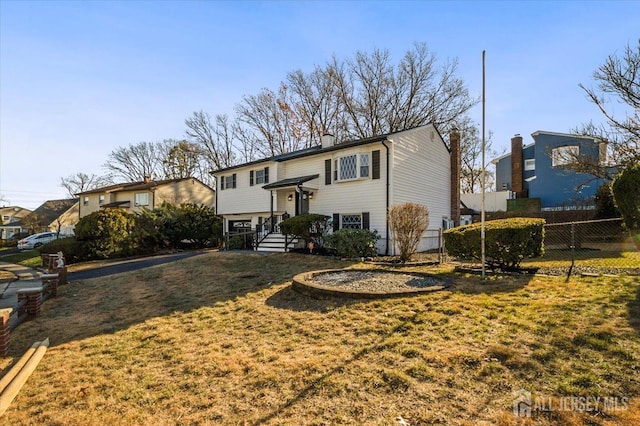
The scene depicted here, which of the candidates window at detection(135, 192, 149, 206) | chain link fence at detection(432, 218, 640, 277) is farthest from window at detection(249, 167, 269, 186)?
window at detection(135, 192, 149, 206)

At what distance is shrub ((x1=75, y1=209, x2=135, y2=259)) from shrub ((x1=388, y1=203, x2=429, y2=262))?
17.1 meters

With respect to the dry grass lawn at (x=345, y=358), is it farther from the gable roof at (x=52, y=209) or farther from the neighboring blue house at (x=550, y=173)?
the gable roof at (x=52, y=209)

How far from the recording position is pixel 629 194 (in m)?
8.27

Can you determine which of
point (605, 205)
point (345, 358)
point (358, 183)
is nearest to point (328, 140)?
point (358, 183)

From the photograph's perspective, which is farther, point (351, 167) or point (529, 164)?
point (529, 164)

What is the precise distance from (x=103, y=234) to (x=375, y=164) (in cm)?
1650

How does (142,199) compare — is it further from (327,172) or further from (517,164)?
(517,164)

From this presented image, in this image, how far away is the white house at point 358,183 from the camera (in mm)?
15789

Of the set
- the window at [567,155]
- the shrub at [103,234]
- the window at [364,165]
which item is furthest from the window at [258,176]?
the window at [567,155]

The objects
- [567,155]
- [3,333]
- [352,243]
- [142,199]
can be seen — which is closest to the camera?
[3,333]

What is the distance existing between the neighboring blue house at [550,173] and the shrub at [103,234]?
89.2 feet

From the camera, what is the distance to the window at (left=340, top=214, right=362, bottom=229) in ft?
54.3

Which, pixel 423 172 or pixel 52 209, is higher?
pixel 423 172

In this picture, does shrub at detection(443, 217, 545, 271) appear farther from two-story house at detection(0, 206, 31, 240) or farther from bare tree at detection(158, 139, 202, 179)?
two-story house at detection(0, 206, 31, 240)
